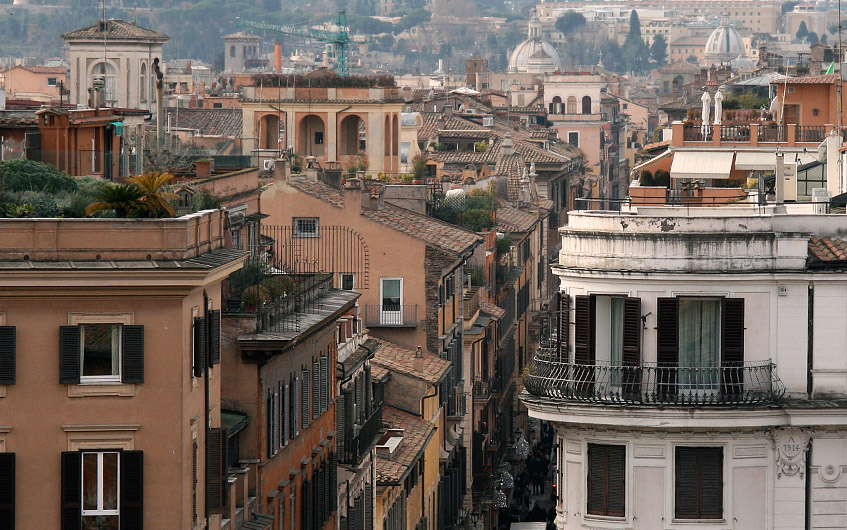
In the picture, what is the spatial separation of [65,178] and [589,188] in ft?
358

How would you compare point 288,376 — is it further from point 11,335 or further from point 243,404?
point 11,335

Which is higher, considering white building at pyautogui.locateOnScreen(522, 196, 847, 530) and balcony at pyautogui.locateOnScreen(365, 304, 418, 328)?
white building at pyautogui.locateOnScreen(522, 196, 847, 530)

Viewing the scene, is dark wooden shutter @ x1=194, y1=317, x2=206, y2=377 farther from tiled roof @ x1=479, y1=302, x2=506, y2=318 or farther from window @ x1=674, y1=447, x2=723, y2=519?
tiled roof @ x1=479, y1=302, x2=506, y2=318

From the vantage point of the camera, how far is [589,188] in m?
135

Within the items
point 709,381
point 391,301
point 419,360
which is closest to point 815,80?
point 391,301

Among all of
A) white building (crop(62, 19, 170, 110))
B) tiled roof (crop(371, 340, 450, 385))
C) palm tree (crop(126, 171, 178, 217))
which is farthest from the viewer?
white building (crop(62, 19, 170, 110))

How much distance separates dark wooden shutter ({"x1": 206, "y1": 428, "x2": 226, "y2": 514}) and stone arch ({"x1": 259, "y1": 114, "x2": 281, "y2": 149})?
5336 centimetres

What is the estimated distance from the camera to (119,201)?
25312 mm

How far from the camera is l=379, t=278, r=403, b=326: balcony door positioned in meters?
48.9

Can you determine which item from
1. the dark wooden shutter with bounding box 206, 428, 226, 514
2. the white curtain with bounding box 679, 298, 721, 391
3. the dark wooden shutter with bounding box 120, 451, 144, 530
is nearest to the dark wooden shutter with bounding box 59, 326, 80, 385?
the dark wooden shutter with bounding box 120, 451, 144, 530

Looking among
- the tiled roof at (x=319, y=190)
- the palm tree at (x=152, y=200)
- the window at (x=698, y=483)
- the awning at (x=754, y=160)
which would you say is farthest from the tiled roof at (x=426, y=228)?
the palm tree at (x=152, y=200)

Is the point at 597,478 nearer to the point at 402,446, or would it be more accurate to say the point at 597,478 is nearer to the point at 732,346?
the point at 732,346

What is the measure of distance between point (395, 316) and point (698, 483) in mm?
20731

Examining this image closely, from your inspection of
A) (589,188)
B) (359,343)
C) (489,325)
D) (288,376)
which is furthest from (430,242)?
(589,188)
